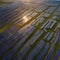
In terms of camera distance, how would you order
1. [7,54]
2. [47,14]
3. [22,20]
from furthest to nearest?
[47,14] < [22,20] < [7,54]

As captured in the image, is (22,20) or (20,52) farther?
(22,20)

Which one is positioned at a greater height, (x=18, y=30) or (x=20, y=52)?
(x=20, y=52)

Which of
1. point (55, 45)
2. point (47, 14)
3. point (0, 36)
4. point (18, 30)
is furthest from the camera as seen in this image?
point (47, 14)

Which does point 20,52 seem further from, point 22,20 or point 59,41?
point 22,20

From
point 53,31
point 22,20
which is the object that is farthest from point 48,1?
point 53,31

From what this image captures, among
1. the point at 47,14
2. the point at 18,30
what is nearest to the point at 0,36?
the point at 18,30

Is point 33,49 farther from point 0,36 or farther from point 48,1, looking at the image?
point 48,1

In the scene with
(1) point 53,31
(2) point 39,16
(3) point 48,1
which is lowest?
(3) point 48,1
